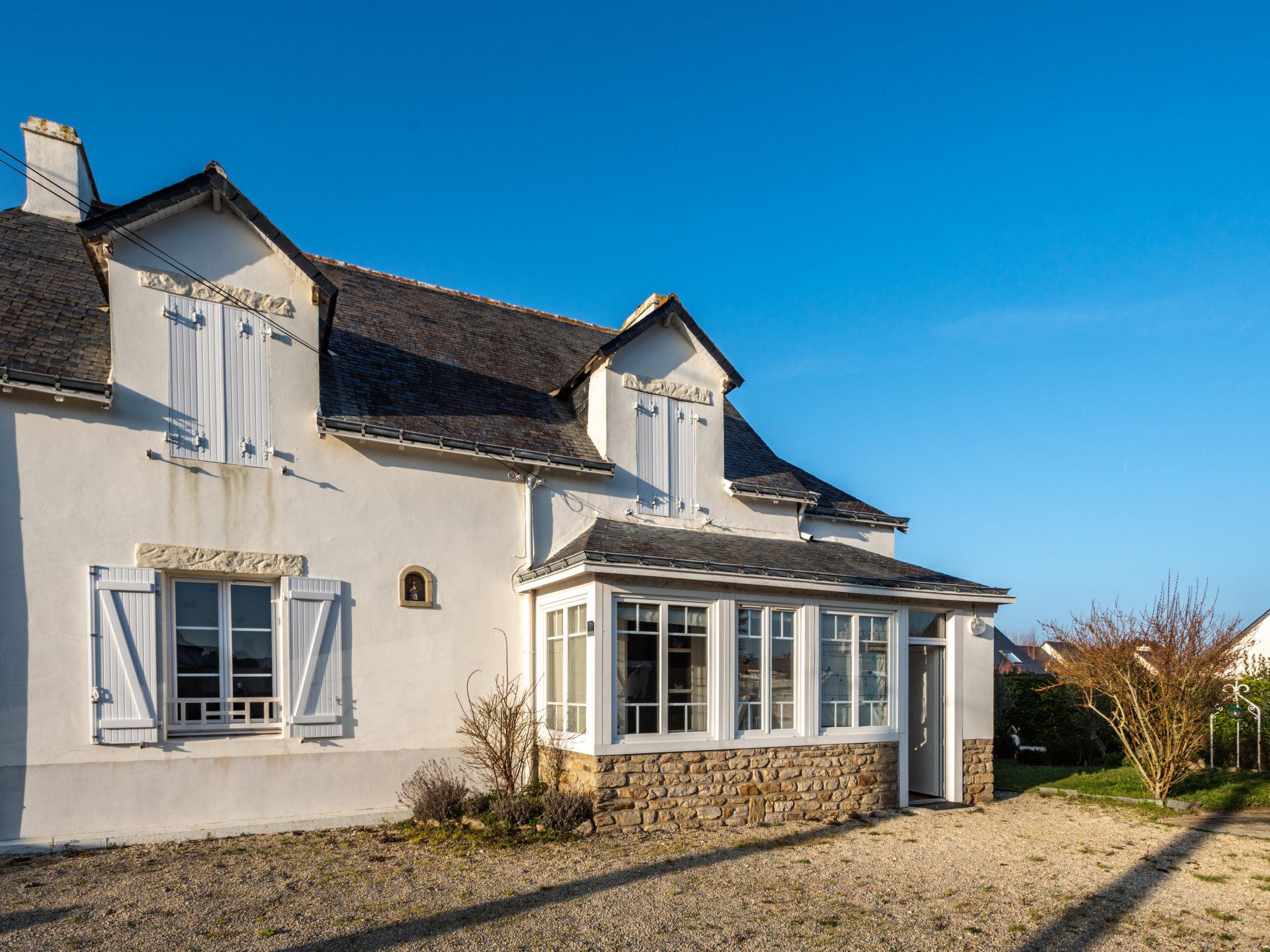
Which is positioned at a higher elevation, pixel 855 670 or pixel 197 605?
pixel 197 605

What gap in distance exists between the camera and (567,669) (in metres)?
10.8

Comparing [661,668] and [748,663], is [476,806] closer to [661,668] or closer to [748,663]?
[661,668]

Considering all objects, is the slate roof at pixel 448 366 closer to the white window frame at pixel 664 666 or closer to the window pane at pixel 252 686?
the white window frame at pixel 664 666

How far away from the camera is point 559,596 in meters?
11.0

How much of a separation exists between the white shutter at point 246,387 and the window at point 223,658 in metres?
1.55

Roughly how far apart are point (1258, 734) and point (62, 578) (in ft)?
58.7

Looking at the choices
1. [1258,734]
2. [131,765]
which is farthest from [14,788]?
[1258,734]

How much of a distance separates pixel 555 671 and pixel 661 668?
1.52 metres

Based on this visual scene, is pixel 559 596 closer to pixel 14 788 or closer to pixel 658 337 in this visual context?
pixel 658 337

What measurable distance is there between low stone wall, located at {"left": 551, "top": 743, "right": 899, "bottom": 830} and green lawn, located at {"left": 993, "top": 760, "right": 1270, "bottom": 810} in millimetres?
3822

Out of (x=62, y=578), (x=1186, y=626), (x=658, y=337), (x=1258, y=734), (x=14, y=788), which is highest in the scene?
(x=658, y=337)

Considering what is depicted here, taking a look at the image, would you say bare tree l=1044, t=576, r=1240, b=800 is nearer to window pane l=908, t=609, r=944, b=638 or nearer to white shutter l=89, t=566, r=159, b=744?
window pane l=908, t=609, r=944, b=638

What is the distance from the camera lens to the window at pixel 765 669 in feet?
36.1

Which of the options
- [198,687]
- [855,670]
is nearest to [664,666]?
[855,670]
